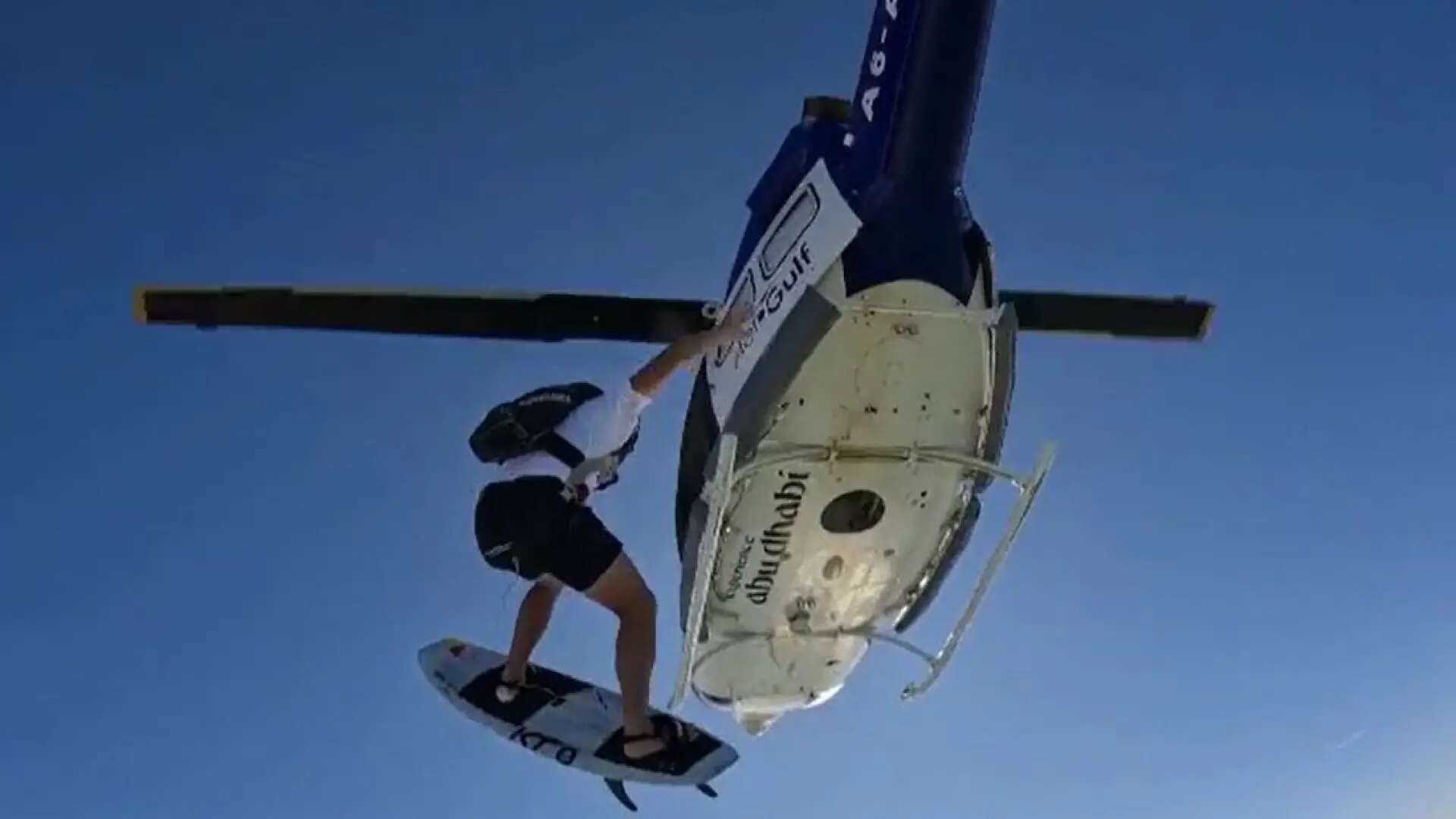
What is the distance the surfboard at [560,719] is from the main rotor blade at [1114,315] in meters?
4.47

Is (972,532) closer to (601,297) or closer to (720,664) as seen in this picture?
(720,664)

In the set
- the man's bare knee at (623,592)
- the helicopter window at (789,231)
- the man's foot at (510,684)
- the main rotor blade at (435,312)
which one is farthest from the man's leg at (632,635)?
the helicopter window at (789,231)

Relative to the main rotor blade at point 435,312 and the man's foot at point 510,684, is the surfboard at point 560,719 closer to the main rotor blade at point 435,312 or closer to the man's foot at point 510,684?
the man's foot at point 510,684

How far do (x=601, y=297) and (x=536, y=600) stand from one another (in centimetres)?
244

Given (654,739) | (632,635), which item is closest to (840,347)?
(632,635)

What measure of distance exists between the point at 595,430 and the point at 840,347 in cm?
178

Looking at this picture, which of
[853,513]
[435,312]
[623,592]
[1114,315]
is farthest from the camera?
[1114,315]

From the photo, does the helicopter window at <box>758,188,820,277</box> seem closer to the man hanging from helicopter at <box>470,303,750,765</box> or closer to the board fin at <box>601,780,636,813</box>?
the man hanging from helicopter at <box>470,303,750,765</box>

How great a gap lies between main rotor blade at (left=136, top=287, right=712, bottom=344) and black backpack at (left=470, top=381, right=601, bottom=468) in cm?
127

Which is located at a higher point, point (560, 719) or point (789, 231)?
point (789, 231)

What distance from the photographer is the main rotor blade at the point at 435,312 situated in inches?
392

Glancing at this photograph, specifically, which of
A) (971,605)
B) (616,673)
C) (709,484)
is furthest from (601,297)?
(971,605)

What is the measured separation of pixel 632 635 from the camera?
380 inches

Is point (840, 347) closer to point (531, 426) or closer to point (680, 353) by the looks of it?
point (680, 353)
